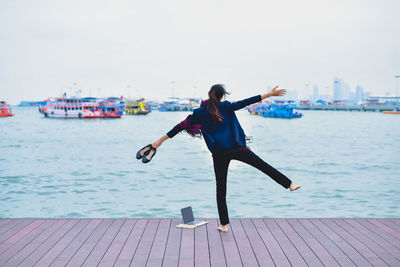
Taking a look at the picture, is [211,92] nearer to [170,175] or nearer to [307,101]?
[170,175]

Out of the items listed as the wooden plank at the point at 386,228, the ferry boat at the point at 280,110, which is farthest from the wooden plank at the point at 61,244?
the ferry boat at the point at 280,110

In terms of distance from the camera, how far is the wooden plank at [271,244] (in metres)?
3.92

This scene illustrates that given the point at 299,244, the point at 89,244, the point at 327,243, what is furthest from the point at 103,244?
the point at 327,243

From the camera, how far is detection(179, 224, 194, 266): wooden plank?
3.91 meters

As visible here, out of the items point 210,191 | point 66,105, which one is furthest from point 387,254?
point 66,105

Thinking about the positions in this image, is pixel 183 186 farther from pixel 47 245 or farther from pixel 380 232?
pixel 47 245

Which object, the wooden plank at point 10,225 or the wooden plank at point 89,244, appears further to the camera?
the wooden plank at point 10,225

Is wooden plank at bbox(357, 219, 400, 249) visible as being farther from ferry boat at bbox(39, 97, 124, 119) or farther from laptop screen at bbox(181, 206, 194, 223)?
ferry boat at bbox(39, 97, 124, 119)

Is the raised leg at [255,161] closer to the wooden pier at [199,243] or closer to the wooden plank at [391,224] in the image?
the wooden pier at [199,243]

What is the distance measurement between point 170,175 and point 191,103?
492ft

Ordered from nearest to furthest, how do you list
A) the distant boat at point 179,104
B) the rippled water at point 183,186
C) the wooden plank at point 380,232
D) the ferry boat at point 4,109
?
the wooden plank at point 380,232, the rippled water at point 183,186, the ferry boat at point 4,109, the distant boat at point 179,104

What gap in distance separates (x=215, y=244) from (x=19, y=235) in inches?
85.1

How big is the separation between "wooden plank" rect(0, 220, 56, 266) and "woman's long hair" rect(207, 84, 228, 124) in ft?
7.61

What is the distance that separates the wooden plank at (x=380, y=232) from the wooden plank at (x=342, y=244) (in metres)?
0.48
